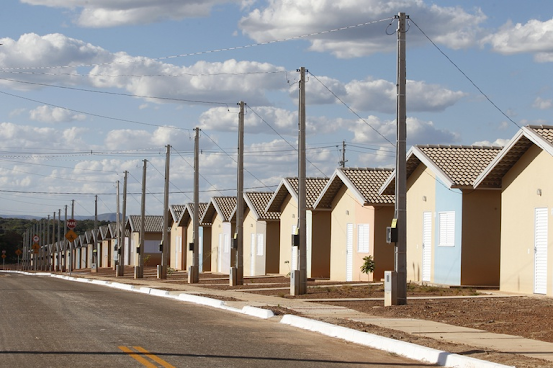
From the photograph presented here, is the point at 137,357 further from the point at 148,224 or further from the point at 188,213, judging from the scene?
the point at 148,224

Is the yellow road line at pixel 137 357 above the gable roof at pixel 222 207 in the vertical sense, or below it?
below

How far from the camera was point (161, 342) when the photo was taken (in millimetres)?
13930

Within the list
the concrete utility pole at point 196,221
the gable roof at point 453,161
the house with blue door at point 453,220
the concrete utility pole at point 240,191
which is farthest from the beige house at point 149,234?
the house with blue door at point 453,220

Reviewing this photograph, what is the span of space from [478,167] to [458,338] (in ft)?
55.7

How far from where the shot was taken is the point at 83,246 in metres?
120

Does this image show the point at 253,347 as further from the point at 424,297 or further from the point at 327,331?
the point at 424,297

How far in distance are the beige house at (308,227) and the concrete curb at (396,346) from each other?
23037 mm

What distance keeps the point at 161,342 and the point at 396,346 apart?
3699 millimetres

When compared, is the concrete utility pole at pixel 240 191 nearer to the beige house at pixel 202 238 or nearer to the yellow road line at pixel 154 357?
the yellow road line at pixel 154 357

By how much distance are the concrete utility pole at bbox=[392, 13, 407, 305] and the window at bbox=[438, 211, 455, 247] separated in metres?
9.35

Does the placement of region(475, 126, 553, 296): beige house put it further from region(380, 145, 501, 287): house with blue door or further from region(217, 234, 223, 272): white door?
region(217, 234, 223, 272): white door

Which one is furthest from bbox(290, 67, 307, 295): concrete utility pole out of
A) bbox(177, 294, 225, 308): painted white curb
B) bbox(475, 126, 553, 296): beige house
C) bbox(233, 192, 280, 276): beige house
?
bbox(233, 192, 280, 276): beige house

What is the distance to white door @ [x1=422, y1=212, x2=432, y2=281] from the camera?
103 feet

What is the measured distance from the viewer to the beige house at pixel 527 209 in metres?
24.3
